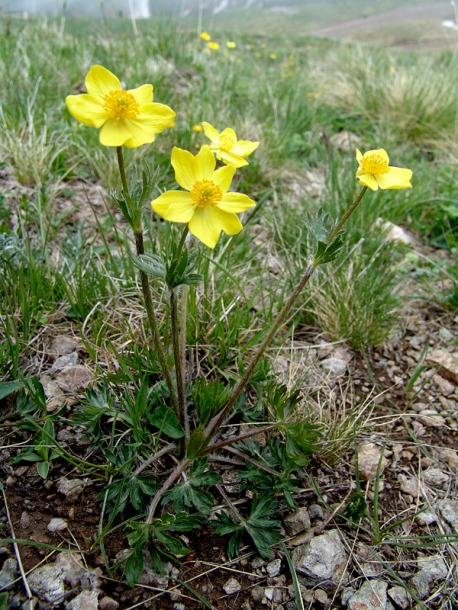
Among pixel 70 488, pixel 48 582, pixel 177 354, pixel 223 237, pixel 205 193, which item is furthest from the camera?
pixel 223 237

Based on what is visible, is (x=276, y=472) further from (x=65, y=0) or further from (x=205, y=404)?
(x=65, y=0)

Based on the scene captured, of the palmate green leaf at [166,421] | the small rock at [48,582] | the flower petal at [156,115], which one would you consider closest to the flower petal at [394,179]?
the flower petal at [156,115]

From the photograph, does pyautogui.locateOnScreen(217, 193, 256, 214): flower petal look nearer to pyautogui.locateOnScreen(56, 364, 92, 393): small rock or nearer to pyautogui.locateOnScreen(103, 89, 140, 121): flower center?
pyautogui.locateOnScreen(103, 89, 140, 121): flower center

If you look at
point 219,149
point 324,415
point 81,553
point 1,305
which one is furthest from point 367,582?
point 1,305

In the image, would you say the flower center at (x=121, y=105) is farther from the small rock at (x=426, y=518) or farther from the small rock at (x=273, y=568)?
the small rock at (x=426, y=518)

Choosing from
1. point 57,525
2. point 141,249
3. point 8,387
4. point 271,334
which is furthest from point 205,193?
point 57,525

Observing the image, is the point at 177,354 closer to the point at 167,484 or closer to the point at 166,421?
the point at 166,421
